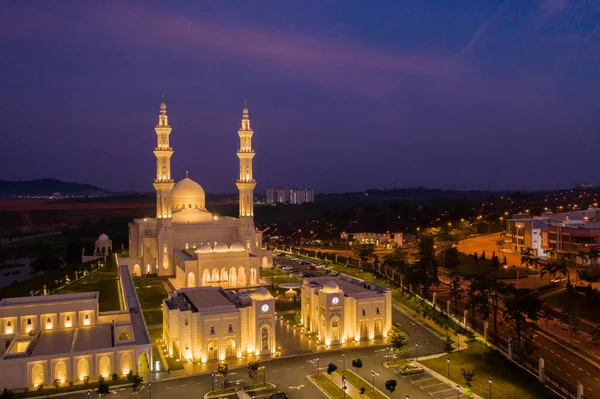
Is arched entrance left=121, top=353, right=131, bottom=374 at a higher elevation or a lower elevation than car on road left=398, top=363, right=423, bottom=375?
higher

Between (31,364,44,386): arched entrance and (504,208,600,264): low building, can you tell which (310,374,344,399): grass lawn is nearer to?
(31,364,44,386): arched entrance

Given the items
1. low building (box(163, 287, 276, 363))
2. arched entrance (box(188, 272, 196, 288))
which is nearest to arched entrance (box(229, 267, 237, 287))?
arched entrance (box(188, 272, 196, 288))

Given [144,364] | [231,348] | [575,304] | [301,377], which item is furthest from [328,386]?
[575,304]

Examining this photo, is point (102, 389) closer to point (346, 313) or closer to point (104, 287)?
point (346, 313)

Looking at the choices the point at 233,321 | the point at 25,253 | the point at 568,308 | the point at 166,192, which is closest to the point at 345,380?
the point at 233,321

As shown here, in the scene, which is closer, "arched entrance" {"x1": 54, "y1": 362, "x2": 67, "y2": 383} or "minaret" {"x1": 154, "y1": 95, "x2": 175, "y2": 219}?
"arched entrance" {"x1": 54, "y1": 362, "x2": 67, "y2": 383}

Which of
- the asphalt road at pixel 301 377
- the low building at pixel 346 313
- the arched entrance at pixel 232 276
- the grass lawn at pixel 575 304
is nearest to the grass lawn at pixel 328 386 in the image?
the asphalt road at pixel 301 377

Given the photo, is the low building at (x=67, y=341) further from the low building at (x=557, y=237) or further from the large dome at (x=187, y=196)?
the low building at (x=557, y=237)
